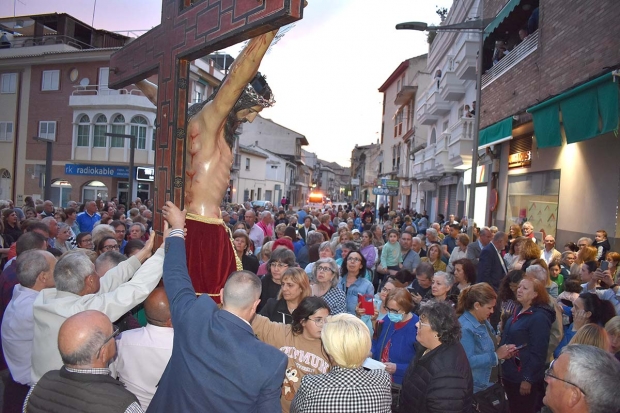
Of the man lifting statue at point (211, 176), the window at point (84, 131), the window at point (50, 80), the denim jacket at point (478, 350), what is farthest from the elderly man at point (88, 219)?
the window at point (50, 80)

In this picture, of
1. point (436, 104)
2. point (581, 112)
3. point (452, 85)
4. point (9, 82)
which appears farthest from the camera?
point (9, 82)

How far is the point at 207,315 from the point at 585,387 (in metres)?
1.77

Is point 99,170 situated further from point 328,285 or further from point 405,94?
point 328,285

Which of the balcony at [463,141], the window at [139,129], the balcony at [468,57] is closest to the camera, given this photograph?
the balcony at [468,57]

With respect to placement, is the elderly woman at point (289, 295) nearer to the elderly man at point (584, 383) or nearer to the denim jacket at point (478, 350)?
the denim jacket at point (478, 350)

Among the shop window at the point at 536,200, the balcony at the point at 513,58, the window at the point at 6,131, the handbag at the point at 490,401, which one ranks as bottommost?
the handbag at the point at 490,401

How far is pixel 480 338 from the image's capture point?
14.1 ft

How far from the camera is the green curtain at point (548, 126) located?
999 cm

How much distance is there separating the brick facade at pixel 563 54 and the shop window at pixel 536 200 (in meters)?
1.78

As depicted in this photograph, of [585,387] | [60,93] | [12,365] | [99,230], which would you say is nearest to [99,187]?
[60,93]

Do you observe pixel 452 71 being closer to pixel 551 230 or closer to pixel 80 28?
pixel 551 230

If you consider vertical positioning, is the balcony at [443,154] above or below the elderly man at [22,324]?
above

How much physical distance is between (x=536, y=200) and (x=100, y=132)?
24654 millimetres

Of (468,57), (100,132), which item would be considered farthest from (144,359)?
(100,132)
